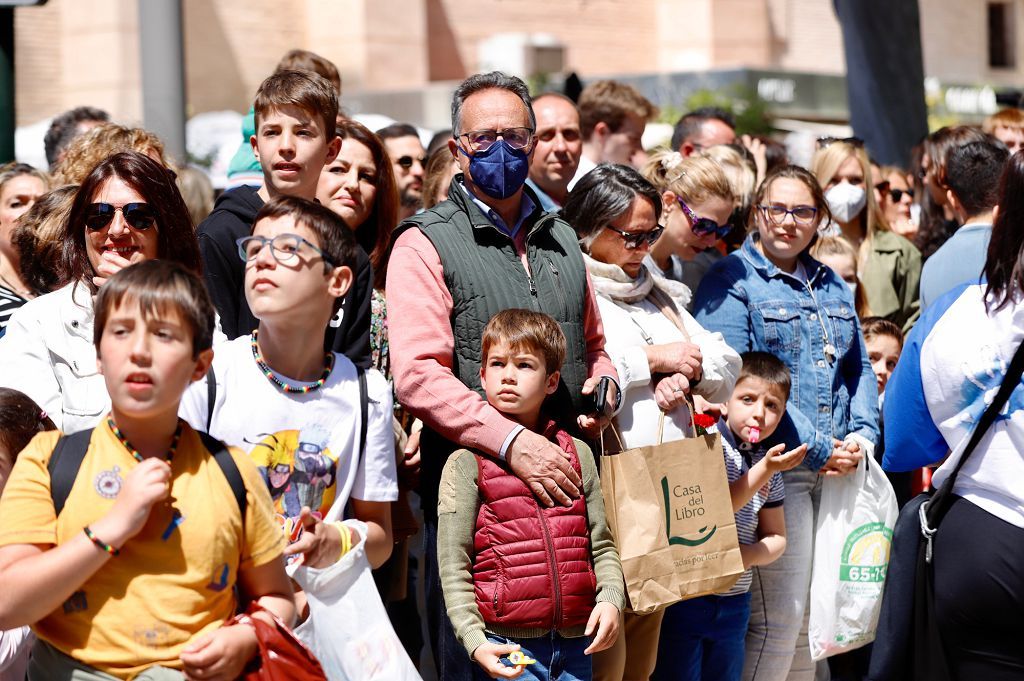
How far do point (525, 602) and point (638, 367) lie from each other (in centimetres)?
99

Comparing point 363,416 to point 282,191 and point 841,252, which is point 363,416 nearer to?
point 282,191

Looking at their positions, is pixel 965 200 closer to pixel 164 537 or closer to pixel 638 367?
pixel 638 367

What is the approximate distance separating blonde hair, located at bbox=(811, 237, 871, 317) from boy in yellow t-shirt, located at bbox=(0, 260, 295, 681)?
4.03m

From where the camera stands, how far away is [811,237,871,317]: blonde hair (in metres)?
6.41

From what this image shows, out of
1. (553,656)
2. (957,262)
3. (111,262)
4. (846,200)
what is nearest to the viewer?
(111,262)

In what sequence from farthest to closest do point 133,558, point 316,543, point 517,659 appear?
point 517,659
point 316,543
point 133,558

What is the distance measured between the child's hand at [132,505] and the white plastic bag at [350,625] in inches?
22.7

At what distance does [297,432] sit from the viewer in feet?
11.6

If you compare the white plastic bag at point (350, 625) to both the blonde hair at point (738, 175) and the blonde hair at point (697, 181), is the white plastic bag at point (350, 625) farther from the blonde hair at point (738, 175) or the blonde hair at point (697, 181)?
the blonde hair at point (738, 175)

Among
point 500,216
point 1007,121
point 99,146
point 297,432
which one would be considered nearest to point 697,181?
point 500,216

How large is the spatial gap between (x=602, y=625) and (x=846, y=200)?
3.85m

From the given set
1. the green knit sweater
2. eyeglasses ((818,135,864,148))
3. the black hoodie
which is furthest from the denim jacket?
eyeglasses ((818,135,864,148))

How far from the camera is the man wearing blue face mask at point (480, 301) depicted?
396cm

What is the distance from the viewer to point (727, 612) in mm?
4910
